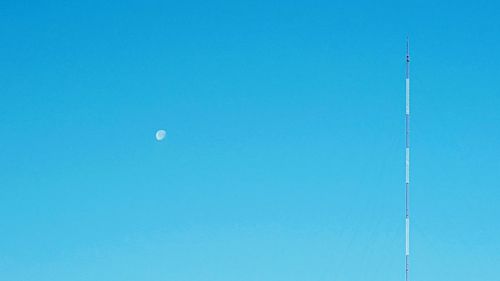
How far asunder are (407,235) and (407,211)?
1.82ft

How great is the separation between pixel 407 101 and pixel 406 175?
1.70m

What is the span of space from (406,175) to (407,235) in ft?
4.57

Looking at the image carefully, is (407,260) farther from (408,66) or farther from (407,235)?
(408,66)

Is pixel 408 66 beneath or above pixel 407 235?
above

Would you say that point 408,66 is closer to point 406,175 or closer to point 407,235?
point 406,175

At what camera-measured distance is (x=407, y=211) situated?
1934 cm

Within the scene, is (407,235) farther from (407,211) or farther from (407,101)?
(407,101)

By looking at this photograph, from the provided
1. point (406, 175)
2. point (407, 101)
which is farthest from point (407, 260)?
point (407, 101)

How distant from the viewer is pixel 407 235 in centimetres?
1912

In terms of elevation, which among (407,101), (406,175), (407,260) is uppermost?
(407,101)

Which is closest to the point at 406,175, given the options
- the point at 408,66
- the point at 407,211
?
the point at 407,211

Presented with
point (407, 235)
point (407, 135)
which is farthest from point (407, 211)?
point (407, 135)

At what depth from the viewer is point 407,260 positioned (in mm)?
18891

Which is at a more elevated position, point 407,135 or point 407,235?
point 407,135
